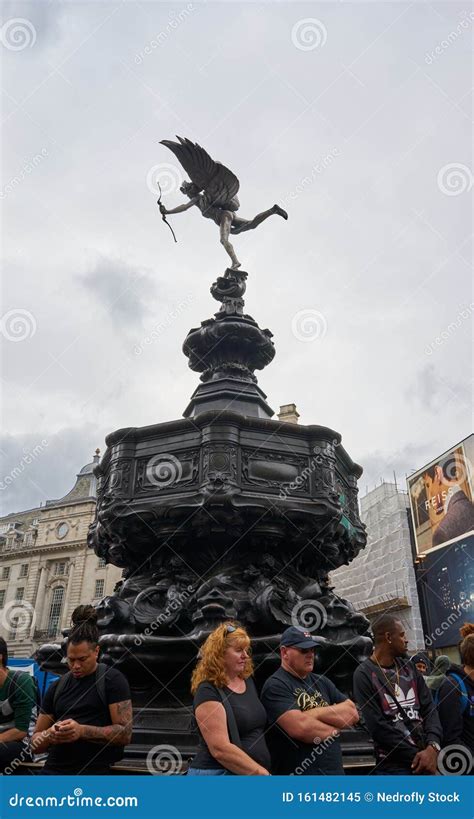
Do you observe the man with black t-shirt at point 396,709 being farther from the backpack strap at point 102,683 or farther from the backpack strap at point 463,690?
the backpack strap at point 102,683

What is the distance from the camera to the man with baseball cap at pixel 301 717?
8.87 feet

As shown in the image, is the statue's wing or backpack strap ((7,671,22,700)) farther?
the statue's wing

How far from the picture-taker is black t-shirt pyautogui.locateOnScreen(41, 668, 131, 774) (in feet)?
8.99

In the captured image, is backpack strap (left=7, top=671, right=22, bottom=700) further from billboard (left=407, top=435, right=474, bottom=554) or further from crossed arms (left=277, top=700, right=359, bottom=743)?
billboard (left=407, top=435, right=474, bottom=554)

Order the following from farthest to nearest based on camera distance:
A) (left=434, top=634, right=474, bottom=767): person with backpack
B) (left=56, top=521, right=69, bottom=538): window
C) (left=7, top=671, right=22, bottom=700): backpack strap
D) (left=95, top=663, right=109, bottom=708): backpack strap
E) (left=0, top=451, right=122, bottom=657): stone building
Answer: (left=56, top=521, right=69, bottom=538): window → (left=0, top=451, right=122, bottom=657): stone building → (left=7, top=671, right=22, bottom=700): backpack strap → (left=434, top=634, right=474, bottom=767): person with backpack → (left=95, top=663, right=109, bottom=708): backpack strap

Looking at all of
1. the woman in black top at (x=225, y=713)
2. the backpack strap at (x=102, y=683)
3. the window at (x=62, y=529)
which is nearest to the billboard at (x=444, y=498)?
the woman in black top at (x=225, y=713)

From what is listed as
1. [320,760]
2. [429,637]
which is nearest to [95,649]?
[320,760]

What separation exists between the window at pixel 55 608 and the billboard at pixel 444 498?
94.9 ft

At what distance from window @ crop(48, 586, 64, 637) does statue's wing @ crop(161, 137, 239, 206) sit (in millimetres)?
43058

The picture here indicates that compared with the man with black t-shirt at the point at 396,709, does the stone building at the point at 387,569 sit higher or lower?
higher

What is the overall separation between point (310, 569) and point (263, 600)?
1.27 meters

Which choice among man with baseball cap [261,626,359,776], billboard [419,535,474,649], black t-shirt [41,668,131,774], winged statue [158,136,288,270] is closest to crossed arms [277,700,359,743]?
man with baseball cap [261,626,359,776]
